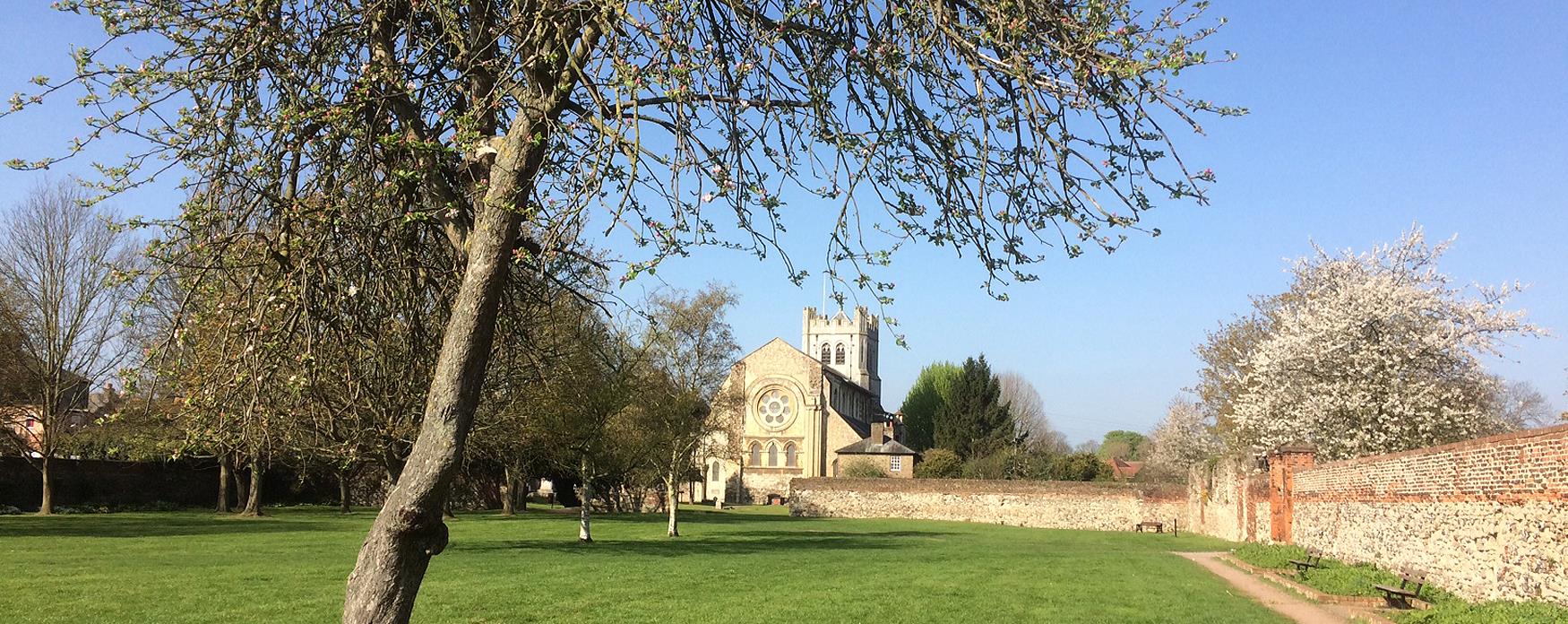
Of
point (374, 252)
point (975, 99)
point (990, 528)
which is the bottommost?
point (990, 528)

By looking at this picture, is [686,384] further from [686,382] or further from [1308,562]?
[1308,562]

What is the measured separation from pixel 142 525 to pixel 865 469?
42588mm

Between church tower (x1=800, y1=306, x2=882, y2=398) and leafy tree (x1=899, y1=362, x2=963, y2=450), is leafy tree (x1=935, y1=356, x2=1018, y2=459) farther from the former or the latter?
church tower (x1=800, y1=306, x2=882, y2=398)

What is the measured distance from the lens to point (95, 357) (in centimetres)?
3075

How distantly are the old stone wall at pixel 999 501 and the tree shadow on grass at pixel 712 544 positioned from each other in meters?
15.3

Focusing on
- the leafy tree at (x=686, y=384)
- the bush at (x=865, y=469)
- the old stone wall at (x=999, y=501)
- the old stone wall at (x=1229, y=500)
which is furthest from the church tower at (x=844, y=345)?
the leafy tree at (x=686, y=384)

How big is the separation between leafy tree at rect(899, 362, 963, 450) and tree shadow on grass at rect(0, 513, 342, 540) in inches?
2362

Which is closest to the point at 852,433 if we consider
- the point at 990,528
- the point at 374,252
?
the point at 990,528

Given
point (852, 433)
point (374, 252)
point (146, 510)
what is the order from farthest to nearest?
point (852, 433) < point (146, 510) < point (374, 252)

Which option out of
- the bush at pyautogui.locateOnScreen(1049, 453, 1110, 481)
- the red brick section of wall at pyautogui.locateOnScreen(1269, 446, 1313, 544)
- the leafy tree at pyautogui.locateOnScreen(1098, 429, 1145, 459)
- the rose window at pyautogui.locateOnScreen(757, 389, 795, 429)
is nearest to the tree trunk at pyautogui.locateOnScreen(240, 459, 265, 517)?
the red brick section of wall at pyautogui.locateOnScreen(1269, 446, 1313, 544)

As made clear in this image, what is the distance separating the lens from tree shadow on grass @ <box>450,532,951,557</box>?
24.1m

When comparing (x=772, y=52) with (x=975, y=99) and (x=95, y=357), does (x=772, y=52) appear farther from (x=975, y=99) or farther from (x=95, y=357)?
(x=95, y=357)

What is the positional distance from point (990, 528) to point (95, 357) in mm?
30650

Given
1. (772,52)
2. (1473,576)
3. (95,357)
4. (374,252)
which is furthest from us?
(95,357)
